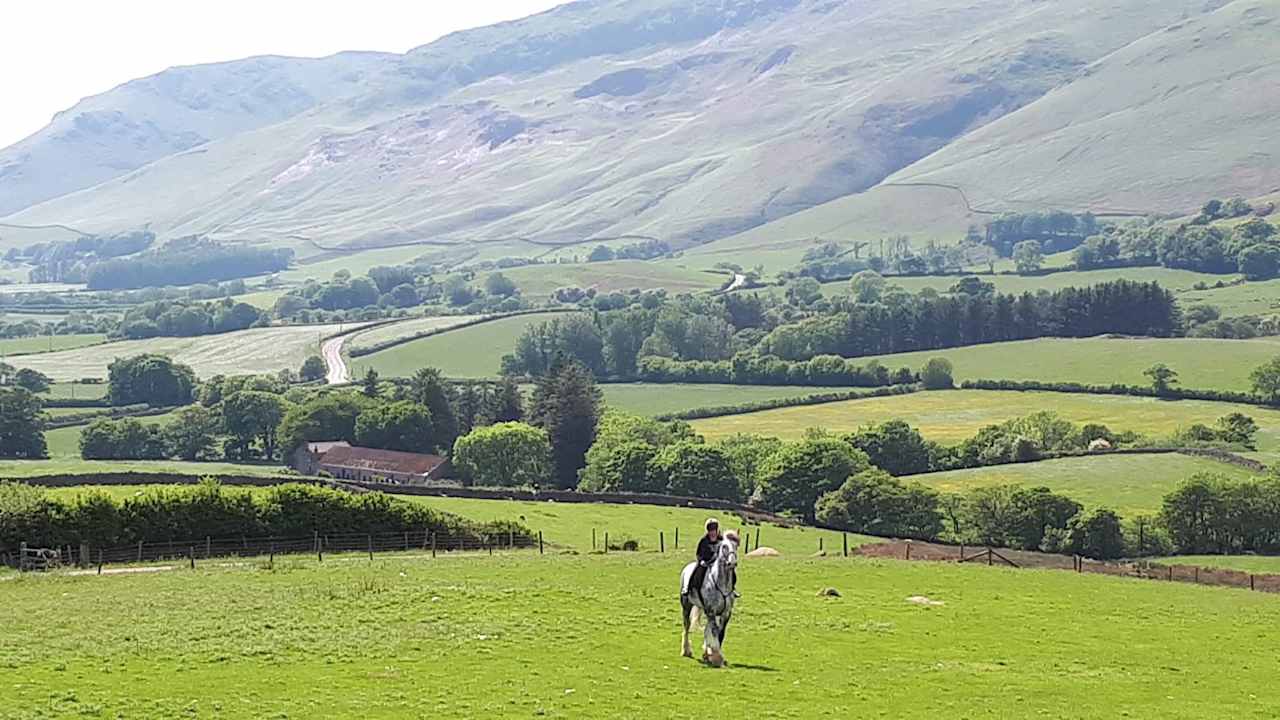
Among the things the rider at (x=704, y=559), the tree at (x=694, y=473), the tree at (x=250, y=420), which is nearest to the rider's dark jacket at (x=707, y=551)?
the rider at (x=704, y=559)

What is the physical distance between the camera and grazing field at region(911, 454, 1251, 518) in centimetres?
9181

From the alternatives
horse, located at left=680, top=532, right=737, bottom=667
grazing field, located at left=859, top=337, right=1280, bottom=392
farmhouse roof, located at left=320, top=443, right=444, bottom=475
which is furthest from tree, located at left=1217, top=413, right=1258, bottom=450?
horse, located at left=680, top=532, right=737, bottom=667

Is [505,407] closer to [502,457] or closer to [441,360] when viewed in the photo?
[502,457]

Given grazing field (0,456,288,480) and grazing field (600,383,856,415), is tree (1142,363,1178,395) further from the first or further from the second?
grazing field (0,456,288,480)

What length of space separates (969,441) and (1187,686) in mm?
87028

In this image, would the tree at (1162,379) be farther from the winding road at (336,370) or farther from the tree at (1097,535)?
the winding road at (336,370)

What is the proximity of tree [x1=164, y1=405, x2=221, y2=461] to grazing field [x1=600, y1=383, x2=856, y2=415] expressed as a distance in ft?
129

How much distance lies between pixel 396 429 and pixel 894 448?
4068 centimetres

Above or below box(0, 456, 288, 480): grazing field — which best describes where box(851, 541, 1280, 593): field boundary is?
below

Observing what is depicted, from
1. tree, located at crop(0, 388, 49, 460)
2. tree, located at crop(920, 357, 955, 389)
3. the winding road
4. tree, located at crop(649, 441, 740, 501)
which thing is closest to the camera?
tree, located at crop(649, 441, 740, 501)

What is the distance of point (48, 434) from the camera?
441 feet

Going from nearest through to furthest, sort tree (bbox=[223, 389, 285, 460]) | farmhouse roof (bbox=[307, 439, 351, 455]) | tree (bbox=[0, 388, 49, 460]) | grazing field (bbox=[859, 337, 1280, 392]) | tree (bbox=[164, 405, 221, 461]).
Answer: farmhouse roof (bbox=[307, 439, 351, 455]) → tree (bbox=[0, 388, 49, 460]) → tree (bbox=[164, 405, 221, 461]) → tree (bbox=[223, 389, 285, 460]) → grazing field (bbox=[859, 337, 1280, 392])

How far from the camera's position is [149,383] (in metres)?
158

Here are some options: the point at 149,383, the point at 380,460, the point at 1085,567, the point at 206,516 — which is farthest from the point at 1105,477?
the point at 149,383
